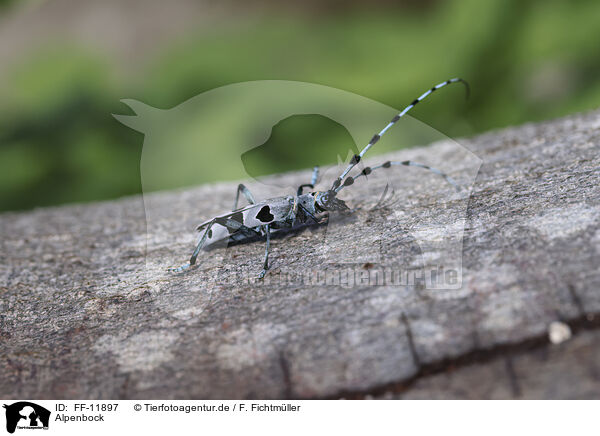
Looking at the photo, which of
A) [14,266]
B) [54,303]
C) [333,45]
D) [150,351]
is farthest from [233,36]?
[150,351]

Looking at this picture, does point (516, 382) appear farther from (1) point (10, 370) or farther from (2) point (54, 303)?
(2) point (54, 303)

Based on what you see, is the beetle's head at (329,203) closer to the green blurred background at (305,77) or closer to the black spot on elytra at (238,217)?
the black spot on elytra at (238,217)

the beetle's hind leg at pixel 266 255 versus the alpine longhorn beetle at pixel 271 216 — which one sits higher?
the alpine longhorn beetle at pixel 271 216
